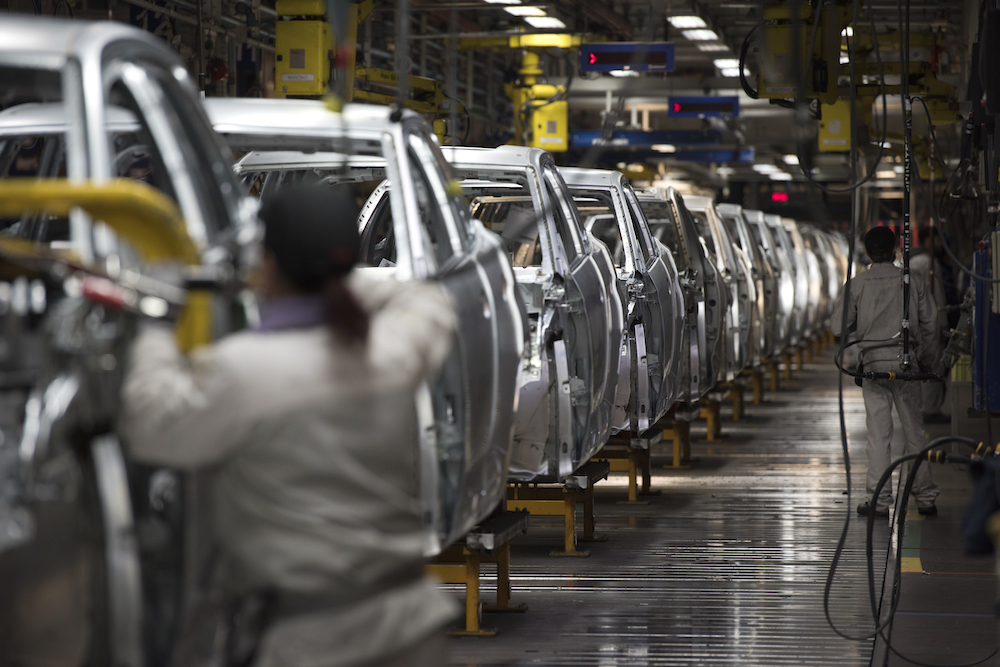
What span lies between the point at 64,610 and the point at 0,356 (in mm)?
432

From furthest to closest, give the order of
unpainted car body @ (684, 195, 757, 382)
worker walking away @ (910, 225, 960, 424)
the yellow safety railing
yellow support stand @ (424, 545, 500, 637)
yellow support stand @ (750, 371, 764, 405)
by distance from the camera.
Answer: yellow support stand @ (750, 371, 764, 405) < unpainted car body @ (684, 195, 757, 382) < worker walking away @ (910, 225, 960, 424) < yellow support stand @ (424, 545, 500, 637) < the yellow safety railing

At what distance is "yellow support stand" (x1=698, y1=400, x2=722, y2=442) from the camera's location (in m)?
12.6

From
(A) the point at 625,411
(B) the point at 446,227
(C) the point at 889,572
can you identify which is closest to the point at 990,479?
(B) the point at 446,227

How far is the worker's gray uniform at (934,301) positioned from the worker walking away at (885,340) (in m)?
0.10

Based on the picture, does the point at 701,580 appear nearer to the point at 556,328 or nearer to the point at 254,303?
the point at 556,328

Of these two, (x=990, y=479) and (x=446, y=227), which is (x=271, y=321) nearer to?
(x=990, y=479)

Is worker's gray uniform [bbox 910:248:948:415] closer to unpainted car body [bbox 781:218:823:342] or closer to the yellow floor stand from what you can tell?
the yellow floor stand

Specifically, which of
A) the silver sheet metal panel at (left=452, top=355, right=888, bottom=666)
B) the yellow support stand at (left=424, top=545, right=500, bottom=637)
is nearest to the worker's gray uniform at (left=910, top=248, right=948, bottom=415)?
the silver sheet metal panel at (left=452, top=355, right=888, bottom=666)

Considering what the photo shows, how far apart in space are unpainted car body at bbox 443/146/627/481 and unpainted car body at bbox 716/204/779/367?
6726 mm

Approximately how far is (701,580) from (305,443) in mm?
4828

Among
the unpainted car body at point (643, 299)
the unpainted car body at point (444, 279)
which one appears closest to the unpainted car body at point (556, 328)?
the unpainted car body at point (643, 299)

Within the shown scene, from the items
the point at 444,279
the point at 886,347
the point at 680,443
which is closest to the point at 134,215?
the point at 444,279

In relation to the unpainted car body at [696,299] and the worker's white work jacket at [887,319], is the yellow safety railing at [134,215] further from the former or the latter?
the unpainted car body at [696,299]

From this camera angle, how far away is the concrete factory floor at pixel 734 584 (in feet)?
18.2
